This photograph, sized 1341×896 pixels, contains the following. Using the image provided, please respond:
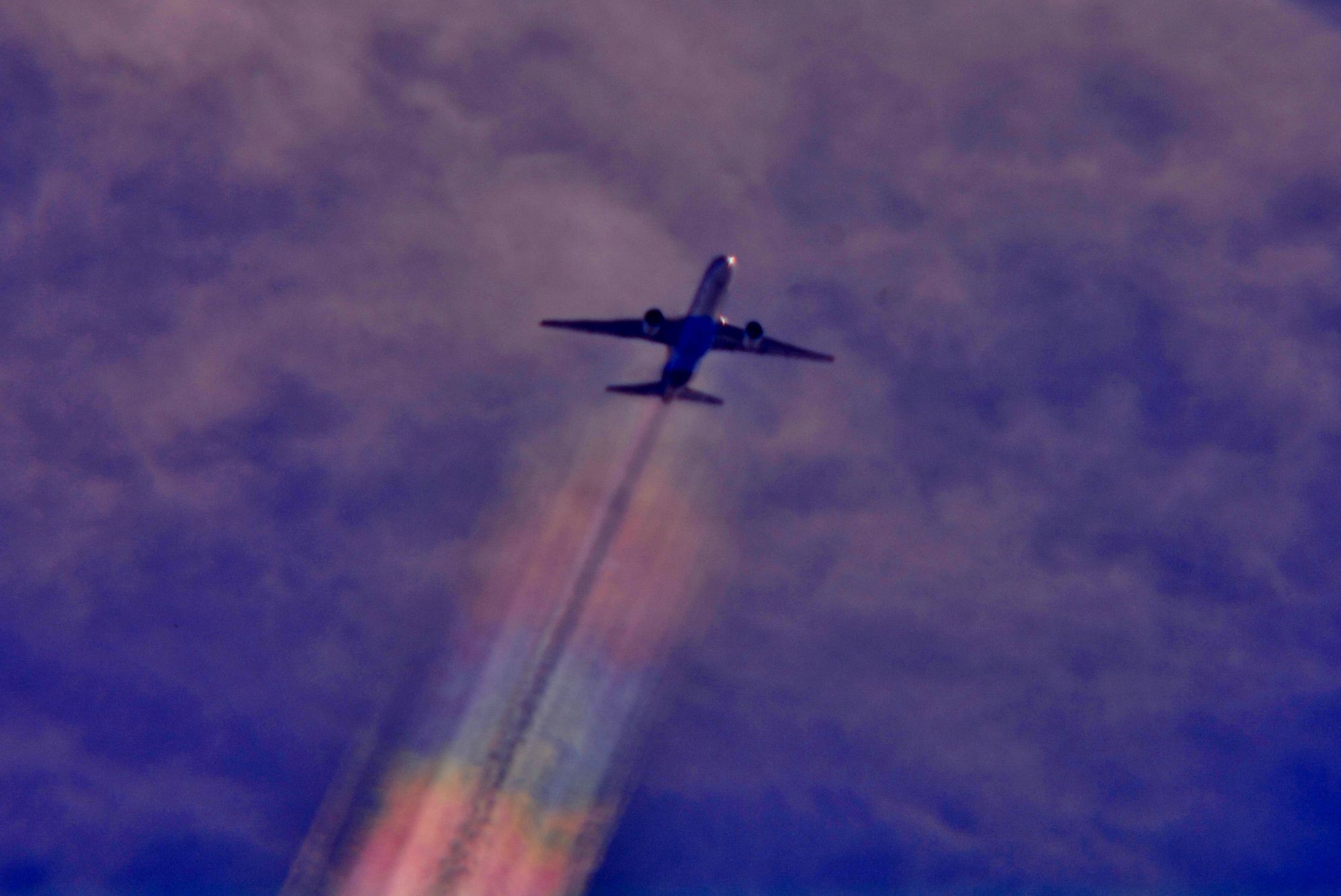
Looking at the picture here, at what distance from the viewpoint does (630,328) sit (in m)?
186

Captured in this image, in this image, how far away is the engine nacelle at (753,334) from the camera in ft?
602

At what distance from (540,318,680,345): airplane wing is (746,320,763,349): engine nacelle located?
9.26 m

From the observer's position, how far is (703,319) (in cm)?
17575

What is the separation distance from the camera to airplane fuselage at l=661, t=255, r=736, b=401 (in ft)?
576

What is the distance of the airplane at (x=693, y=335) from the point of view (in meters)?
176

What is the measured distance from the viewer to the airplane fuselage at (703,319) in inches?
6909

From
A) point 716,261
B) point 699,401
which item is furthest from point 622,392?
point 716,261

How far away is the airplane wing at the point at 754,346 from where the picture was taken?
184 metres

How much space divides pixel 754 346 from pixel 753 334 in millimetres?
1683

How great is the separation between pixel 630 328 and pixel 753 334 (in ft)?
53.5

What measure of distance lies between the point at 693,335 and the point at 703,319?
2533 millimetres

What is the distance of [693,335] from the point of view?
176750 millimetres

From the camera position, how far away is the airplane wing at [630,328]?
601ft

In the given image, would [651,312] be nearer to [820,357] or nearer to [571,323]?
[571,323]
